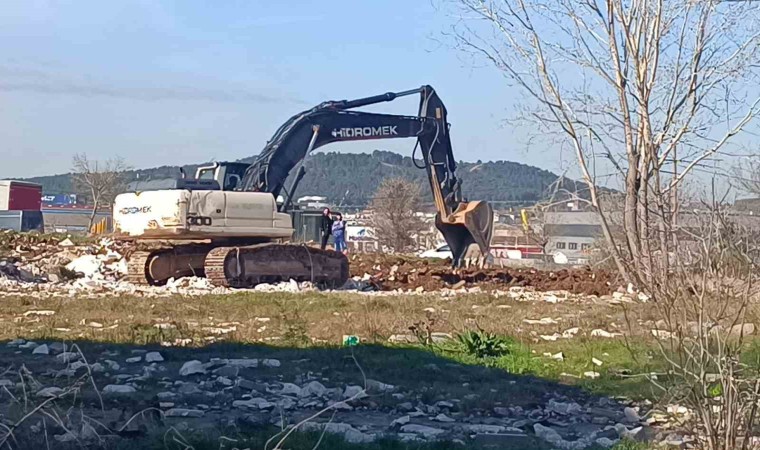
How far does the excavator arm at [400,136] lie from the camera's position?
23391 mm

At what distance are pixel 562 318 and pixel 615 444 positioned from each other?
336 inches

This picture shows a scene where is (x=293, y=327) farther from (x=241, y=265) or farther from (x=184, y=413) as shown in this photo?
(x=241, y=265)

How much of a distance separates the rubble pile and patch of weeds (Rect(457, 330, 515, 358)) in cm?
193

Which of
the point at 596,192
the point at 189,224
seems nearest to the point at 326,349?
the point at 596,192

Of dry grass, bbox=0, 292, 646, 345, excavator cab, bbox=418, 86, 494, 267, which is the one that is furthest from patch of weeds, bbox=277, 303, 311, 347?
excavator cab, bbox=418, 86, 494, 267

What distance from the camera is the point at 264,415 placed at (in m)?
7.80

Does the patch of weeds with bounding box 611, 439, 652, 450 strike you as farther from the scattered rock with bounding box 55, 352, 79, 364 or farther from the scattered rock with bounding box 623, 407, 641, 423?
the scattered rock with bounding box 55, 352, 79, 364

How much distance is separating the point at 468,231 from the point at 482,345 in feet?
47.4

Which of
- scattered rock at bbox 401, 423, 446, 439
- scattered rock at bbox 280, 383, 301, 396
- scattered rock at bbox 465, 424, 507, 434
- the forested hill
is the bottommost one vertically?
scattered rock at bbox 465, 424, 507, 434

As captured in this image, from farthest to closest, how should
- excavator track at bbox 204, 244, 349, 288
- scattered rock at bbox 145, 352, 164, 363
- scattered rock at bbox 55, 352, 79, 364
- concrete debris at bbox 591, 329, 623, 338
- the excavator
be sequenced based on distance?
the excavator
excavator track at bbox 204, 244, 349, 288
concrete debris at bbox 591, 329, 623, 338
scattered rock at bbox 145, 352, 164, 363
scattered rock at bbox 55, 352, 79, 364

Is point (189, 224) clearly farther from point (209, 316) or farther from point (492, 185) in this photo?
point (492, 185)

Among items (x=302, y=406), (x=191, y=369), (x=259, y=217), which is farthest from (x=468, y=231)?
(x=302, y=406)

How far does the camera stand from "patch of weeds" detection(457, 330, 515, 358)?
1116 centimetres

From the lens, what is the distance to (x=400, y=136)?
26.2 metres
